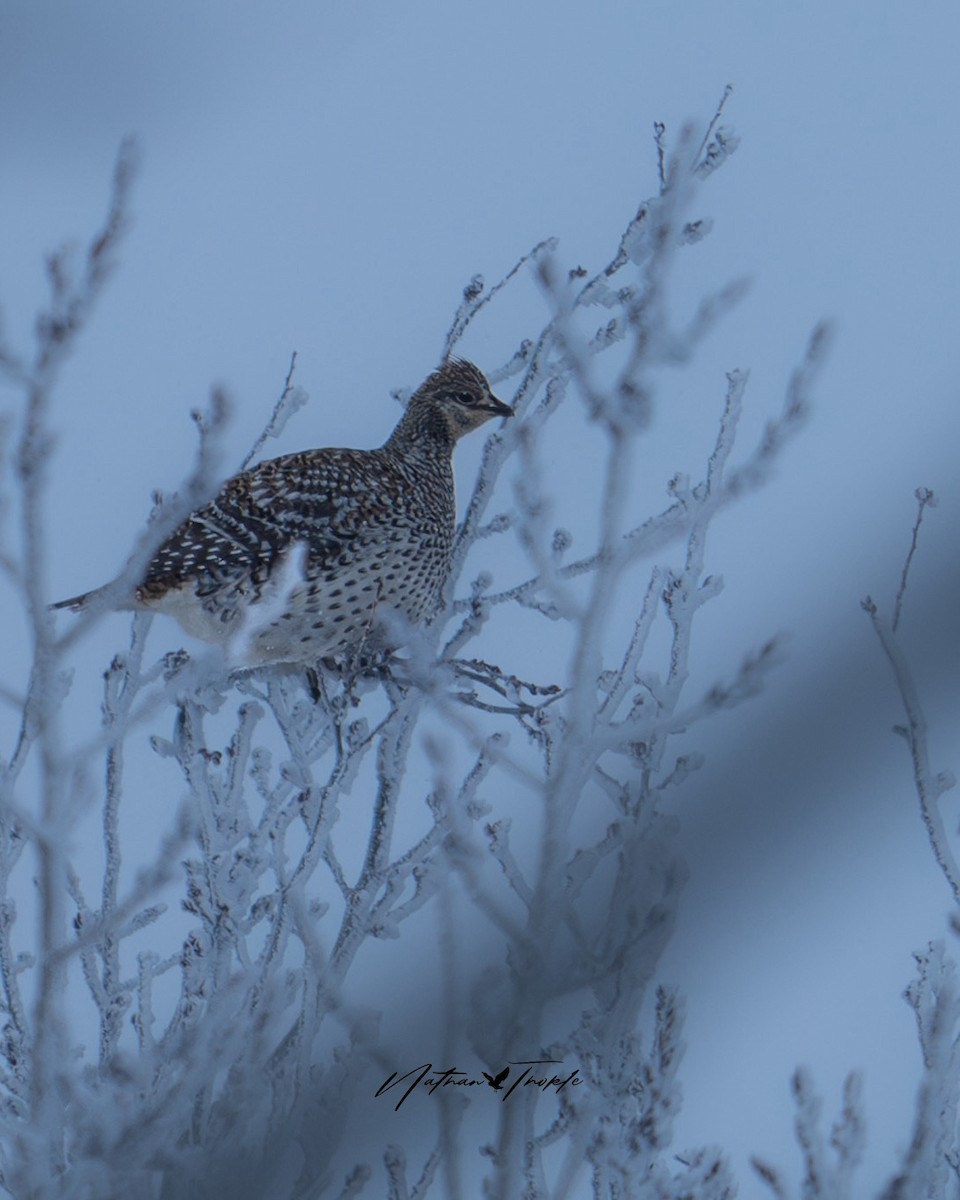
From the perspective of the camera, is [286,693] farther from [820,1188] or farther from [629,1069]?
[820,1188]

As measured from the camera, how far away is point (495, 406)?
5.48 m

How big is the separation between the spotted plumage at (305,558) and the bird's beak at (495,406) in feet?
1.46

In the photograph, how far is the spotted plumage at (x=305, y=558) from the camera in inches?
188

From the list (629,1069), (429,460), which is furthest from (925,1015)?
(429,460)

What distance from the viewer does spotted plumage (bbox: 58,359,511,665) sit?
4785 millimetres

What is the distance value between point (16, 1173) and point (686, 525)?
6.37ft

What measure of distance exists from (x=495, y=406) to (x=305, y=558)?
3.48 ft

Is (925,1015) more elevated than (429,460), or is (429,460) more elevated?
(429,460)

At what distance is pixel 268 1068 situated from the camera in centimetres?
307
